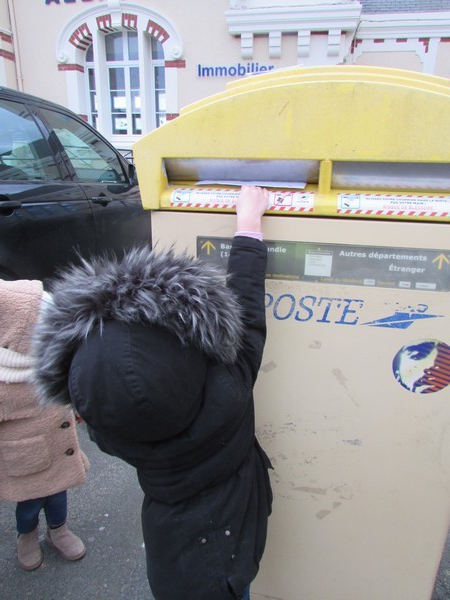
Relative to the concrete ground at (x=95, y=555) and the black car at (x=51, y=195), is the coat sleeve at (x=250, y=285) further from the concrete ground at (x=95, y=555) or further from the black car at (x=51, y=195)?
the black car at (x=51, y=195)

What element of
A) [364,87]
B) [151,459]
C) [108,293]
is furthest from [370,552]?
[364,87]

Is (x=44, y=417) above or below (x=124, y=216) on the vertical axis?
below

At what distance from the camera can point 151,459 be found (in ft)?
3.10

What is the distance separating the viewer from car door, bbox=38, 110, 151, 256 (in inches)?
134

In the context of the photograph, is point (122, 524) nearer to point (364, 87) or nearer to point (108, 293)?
point (108, 293)

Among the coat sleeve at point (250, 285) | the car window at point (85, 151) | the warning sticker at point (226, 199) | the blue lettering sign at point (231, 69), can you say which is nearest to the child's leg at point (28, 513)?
the coat sleeve at point (250, 285)

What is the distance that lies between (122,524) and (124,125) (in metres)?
8.97

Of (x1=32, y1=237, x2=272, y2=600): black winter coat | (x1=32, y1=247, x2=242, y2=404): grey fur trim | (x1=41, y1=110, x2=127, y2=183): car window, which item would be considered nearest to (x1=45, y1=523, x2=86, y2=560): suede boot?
(x1=32, y1=237, x2=272, y2=600): black winter coat

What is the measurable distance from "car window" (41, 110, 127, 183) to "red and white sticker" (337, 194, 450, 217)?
2839 millimetres

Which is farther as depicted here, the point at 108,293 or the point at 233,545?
the point at 233,545

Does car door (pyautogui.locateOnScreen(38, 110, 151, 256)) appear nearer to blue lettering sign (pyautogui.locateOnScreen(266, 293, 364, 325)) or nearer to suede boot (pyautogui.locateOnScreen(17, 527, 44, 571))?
suede boot (pyautogui.locateOnScreen(17, 527, 44, 571))

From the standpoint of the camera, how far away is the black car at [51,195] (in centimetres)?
272

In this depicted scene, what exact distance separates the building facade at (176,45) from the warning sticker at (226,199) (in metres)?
7.59

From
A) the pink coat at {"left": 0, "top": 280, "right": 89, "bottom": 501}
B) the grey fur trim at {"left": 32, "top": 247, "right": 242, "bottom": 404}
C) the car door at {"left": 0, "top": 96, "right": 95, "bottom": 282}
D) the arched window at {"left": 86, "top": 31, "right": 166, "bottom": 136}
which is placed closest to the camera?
the grey fur trim at {"left": 32, "top": 247, "right": 242, "bottom": 404}
